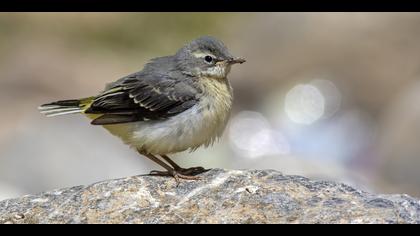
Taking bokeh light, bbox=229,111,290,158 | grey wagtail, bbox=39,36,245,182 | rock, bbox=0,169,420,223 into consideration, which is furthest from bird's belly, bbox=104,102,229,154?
bokeh light, bbox=229,111,290,158

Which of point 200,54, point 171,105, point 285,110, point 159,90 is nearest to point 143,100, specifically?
point 159,90

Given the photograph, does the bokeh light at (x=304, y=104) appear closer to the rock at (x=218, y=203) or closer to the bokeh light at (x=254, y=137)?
the bokeh light at (x=254, y=137)

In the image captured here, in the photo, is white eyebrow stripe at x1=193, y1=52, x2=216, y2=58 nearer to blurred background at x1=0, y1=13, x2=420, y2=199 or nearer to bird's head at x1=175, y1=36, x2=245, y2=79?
bird's head at x1=175, y1=36, x2=245, y2=79

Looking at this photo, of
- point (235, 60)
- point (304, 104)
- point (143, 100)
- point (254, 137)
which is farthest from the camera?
point (304, 104)

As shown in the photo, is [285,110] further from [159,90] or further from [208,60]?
[159,90]

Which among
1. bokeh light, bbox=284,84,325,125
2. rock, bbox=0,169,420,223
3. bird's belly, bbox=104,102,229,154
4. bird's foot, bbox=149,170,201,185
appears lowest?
rock, bbox=0,169,420,223
